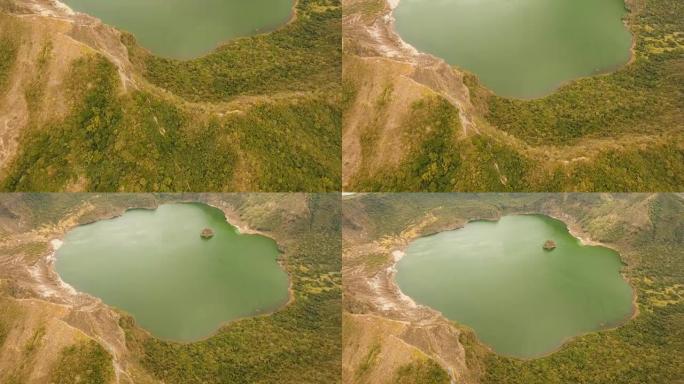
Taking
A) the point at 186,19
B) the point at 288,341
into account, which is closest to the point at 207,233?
the point at 288,341

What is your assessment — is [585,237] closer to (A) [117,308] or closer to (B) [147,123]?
(B) [147,123]

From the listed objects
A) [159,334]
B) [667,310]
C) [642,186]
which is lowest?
[159,334]

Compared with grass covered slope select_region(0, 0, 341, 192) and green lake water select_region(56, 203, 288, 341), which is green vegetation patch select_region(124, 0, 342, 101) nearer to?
grass covered slope select_region(0, 0, 341, 192)

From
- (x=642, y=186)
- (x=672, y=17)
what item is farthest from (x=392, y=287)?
(x=672, y=17)

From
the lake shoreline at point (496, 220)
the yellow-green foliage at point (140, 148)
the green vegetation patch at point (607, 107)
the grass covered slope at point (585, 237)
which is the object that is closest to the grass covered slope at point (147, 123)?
the yellow-green foliage at point (140, 148)

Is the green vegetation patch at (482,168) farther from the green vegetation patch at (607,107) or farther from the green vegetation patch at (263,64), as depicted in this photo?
the green vegetation patch at (263,64)

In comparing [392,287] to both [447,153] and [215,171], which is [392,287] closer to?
[447,153]

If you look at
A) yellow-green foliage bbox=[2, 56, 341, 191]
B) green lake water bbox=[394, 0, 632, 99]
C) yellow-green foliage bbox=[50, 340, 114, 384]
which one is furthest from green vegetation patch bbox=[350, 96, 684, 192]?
yellow-green foliage bbox=[50, 340, 114, 384]
